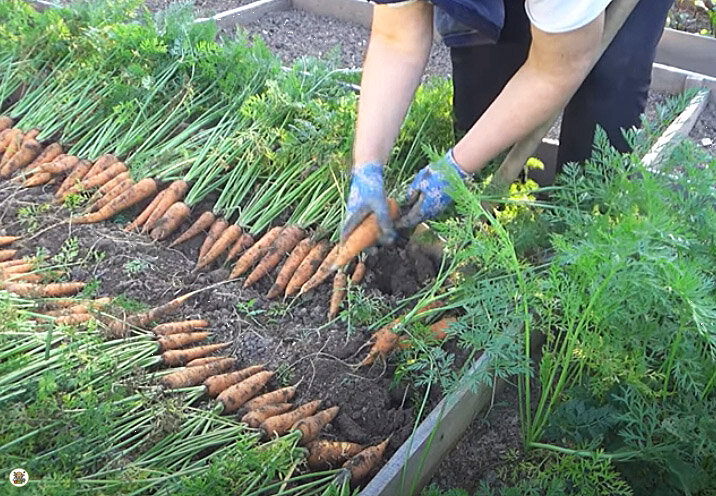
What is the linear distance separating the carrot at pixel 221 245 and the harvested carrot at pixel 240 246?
0.02m

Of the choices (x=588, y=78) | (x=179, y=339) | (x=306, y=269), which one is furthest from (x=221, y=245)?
(x=588, y=78)

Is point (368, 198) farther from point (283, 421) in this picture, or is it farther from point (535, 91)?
point (283, 421)

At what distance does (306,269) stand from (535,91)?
0.83 metres

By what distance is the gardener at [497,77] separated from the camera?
70.1 inches

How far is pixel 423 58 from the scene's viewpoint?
6.91 ft

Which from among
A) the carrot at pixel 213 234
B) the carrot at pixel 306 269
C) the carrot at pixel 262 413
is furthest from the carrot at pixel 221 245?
the carrot at pixel 262 413

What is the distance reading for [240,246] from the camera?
94.3 inches

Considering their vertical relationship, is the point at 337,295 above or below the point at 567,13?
below

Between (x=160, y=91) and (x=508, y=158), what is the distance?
1.41 m

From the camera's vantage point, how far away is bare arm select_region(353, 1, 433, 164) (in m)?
2.07

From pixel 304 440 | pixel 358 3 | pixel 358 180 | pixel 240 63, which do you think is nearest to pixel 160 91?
pixel 240 63

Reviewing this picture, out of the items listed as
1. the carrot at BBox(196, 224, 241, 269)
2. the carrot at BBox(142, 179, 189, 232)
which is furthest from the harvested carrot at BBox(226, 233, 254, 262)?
the carrot at BBox(142, 179, 189, 232)

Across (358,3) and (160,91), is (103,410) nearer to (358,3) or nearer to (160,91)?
(160,91)

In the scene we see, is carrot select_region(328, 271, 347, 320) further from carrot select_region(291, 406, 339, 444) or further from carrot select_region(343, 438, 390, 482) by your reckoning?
carrot select_region(343, 438, 390, 482)
